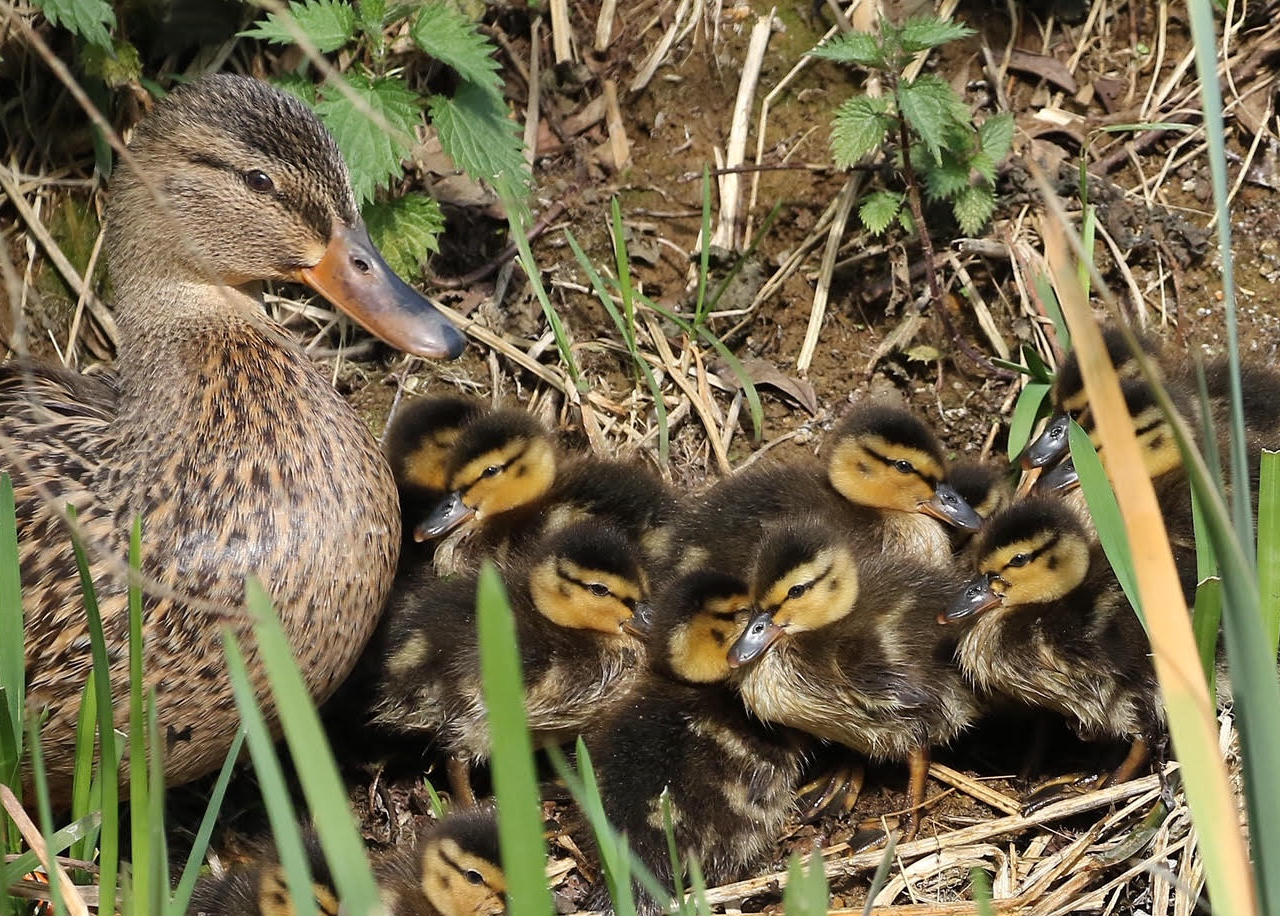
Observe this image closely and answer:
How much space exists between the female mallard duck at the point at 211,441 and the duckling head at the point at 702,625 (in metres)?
0.54

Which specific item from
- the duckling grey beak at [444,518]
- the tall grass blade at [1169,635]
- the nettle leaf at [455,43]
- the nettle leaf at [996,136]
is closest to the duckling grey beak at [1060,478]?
the nettle leaf at [996,136]

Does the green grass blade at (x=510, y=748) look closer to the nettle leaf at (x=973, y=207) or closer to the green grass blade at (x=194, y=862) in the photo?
the green grass blade at (x=194, y=862)

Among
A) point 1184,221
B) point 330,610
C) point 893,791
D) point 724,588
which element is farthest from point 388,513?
point 1184,221

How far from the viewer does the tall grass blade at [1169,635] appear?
4.08 feet

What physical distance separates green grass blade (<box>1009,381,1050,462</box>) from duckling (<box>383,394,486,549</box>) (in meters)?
1.22

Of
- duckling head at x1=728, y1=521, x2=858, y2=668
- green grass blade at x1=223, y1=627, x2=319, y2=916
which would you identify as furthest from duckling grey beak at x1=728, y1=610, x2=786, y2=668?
green grass blade at x1=223, y1=627, x2=319, y2=916

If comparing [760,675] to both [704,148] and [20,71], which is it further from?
[20,71]

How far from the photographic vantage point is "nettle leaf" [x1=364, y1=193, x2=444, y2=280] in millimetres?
3707

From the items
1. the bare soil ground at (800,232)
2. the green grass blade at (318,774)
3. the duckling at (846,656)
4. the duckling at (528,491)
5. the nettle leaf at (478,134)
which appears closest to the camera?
the green grass blade at (318,774)

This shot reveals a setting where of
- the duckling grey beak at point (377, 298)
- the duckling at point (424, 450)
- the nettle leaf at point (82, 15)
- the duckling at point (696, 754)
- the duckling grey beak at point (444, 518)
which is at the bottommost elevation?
the duckling at point (696, 754)

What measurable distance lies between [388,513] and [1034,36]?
7.54 feet

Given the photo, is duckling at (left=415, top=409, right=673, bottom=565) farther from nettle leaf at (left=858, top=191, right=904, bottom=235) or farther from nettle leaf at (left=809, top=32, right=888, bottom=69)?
nettle leaf at (left=809, top=32, right=888, bottom=69)

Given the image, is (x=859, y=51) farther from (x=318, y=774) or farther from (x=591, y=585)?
(x=318, y=774)

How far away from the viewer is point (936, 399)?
386cm
